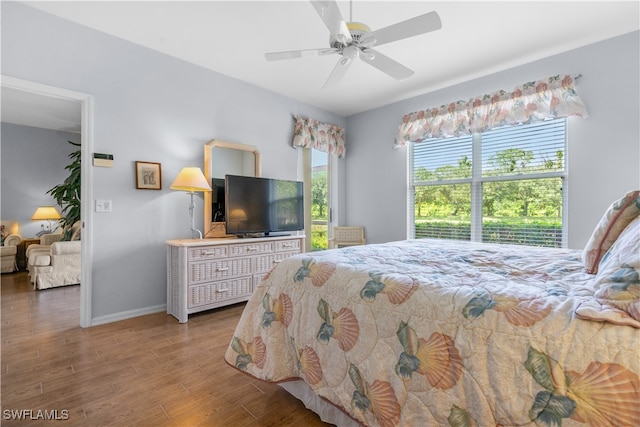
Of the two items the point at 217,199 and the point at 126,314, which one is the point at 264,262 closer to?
the point at 217,199

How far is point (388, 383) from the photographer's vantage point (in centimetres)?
114

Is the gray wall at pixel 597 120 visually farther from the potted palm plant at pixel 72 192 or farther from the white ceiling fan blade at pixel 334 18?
the potted palm plant at pixel 72 192

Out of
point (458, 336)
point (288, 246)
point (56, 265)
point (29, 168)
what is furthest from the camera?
point (29, 168)

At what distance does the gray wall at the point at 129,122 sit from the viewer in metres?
2.46

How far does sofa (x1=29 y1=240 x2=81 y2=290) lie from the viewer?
12.6 feet

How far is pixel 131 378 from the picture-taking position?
5.98 feet

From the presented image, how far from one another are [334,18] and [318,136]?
2619 millimetres

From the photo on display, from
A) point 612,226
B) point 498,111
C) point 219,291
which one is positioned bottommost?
point 219,291

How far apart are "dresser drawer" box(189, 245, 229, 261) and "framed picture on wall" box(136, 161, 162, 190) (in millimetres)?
794

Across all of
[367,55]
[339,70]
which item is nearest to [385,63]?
[367,55]

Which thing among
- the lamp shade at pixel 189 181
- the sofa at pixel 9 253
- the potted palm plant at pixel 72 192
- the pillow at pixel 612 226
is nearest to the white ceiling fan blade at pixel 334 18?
the pillow at pixel 612 226

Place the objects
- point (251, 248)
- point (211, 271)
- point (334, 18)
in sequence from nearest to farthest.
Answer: point (334, 18), point (211, 271), point (251, 248)

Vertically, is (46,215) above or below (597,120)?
below

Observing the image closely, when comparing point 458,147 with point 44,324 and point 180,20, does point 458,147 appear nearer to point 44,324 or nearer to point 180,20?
point 180,20
